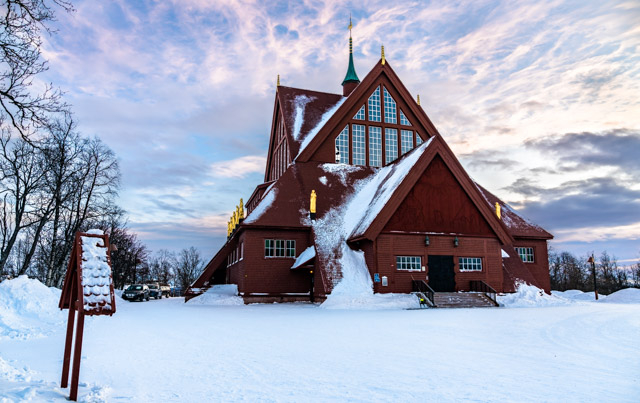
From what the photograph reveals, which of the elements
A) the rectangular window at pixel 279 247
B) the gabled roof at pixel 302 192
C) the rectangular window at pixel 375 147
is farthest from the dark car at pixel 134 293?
the rectangular window at pixel 375 147

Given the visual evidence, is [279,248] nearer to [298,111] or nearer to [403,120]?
[298,111]

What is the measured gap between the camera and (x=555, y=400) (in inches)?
230

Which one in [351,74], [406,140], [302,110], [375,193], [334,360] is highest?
[351,74]

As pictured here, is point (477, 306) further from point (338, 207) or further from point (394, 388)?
point (394, 388)

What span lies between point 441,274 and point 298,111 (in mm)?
18131

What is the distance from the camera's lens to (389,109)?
113ft

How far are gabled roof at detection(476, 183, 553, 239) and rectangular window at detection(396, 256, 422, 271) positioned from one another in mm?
8706

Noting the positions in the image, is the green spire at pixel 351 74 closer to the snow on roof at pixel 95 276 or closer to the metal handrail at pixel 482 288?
the metal handrail at pixel 482 288

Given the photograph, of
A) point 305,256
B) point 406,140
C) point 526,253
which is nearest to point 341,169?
point 406,140

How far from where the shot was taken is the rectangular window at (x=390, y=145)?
34094 millimetres

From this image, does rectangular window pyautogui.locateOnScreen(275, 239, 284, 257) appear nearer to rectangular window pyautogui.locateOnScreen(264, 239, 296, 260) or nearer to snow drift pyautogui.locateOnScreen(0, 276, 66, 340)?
rectangular window pyautogui.locateOnScreen(264, 239, 296, 260)

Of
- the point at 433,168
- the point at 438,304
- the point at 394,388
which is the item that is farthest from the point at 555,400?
the point at 433,168

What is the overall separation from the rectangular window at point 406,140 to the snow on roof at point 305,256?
11656mm

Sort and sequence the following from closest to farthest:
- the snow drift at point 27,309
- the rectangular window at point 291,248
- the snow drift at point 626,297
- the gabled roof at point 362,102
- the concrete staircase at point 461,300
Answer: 1. the snow drift at point 27,309
2. the concrete staircase at point 461,300
3. the rectangular window at point 291,248
4. the snow drift at point 626,297
5. the gabled roof at point 362,102
